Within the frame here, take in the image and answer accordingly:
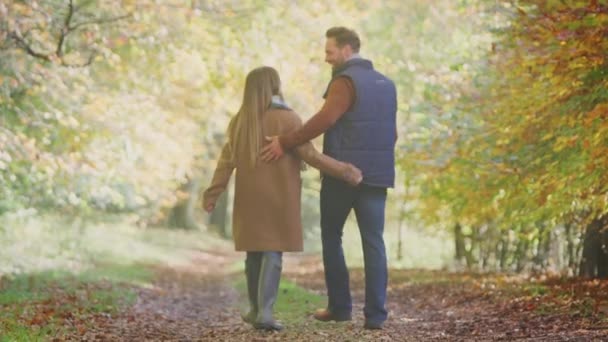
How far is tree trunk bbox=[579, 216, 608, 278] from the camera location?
9672 millimetres


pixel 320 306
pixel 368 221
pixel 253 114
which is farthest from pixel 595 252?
pixel 253 114

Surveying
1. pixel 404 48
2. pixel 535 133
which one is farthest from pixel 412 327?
pixel 404 48

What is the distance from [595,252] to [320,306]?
3.49 meters

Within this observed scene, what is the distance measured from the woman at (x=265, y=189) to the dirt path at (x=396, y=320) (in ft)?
1.63

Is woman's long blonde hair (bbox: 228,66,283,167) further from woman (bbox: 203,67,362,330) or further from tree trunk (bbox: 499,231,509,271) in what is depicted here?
tree trunk (bbox: 499,231,509,271)

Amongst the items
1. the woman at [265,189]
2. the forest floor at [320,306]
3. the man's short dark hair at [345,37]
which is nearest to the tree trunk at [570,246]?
the forest floor at [320,306]

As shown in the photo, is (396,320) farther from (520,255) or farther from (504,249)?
(504,249)

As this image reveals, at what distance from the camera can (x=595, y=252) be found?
9.89 metres

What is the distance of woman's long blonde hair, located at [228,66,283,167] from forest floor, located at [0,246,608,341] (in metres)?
1.35

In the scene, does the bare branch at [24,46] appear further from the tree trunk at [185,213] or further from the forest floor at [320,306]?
the tree trunk at [185,213]

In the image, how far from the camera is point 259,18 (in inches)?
474

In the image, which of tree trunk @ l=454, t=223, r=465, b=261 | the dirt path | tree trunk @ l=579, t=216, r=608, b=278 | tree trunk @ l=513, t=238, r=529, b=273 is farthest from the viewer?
tree trunk @ l=454, t=223, r=465, b=261

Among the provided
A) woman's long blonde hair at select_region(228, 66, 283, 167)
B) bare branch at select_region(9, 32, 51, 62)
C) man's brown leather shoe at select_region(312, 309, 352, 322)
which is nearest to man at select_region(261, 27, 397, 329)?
woman's long blonde hair at select_region(228, 66, 283, 167)

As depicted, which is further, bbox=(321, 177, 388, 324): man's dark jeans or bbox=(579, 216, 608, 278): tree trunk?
bbox=(579, 216, 608, 278): tree trunk
